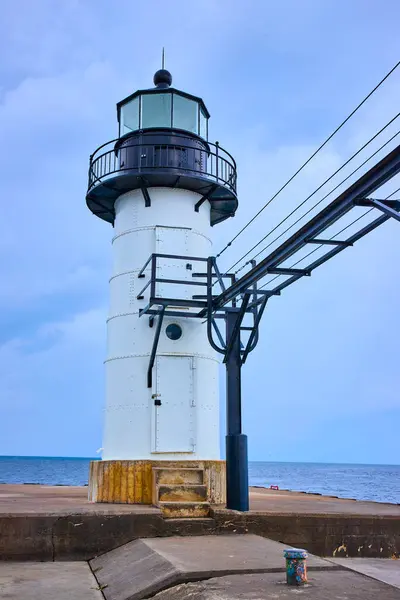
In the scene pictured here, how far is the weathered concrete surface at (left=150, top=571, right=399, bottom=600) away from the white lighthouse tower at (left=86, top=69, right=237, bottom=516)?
533 centimetres

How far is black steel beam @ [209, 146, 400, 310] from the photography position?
26.3 ft

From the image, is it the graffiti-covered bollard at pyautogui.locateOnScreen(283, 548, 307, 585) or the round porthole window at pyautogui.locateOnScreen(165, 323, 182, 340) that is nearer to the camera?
the graffiti-covered bollard at pyautogui.locateOnScreen(283, 548, 307, 585)

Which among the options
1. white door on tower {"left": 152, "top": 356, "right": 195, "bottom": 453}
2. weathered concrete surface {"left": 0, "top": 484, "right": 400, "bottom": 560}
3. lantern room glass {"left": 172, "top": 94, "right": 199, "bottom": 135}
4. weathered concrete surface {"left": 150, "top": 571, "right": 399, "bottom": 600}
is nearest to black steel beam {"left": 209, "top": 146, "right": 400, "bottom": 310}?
white door on tower {"left": 152, "top": 356, "right": 195, "bottom": 453}

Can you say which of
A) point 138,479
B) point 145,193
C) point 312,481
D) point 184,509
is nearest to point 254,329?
point 184,509

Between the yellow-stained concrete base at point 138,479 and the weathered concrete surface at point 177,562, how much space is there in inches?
91.7

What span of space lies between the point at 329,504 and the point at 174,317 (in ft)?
16.6

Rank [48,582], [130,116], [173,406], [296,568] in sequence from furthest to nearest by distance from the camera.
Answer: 1. [130,116]
2. [173,406]
3. [48,582]
4. [296,568]

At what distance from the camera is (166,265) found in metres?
14.9

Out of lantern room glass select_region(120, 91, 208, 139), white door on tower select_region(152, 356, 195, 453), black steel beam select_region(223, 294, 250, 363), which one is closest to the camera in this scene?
black steel beam select_region(223, 294, 250, 363)

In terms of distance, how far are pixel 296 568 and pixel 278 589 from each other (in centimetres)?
33

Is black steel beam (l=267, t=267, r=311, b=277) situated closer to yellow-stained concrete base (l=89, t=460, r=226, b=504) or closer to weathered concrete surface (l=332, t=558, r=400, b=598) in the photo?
yellow-stained concrete base (l=89, t=460, r=226, b=504)

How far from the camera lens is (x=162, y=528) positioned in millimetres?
11086

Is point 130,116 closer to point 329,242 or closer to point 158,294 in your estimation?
point 158,294

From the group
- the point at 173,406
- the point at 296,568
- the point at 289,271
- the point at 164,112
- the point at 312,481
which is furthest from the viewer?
the point at 312,481
